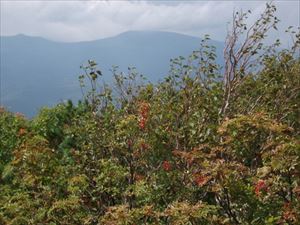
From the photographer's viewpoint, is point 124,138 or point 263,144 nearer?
point 263,144

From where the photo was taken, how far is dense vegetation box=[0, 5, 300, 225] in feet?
20.7

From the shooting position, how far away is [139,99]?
435 inches

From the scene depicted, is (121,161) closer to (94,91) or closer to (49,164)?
(49,164)

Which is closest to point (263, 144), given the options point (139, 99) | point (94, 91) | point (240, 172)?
point (240, 172)

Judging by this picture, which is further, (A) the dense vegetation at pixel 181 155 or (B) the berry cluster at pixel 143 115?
(B) the berry cluster at pixel 143 115

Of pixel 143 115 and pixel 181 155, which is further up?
pixel 143 115

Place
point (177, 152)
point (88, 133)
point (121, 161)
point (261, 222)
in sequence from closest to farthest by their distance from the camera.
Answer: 1. point (261, 222)
2. point (177, 152)
3. point (121, 161)
4. point (88, 133)

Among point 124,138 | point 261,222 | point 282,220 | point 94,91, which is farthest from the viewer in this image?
point 94,91

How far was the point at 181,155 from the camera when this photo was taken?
25.8 feet

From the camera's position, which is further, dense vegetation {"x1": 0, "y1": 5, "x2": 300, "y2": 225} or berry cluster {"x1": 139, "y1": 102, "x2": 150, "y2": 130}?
berry cluster {"x1": 139, "y1": 102, "x2": 150, "y2": 130}

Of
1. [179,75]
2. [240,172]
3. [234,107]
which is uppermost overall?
[179,75]

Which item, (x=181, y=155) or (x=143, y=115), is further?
(x=143, y=115)

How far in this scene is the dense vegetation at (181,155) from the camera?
6.30 metres

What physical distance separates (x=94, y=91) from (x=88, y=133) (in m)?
1.12
